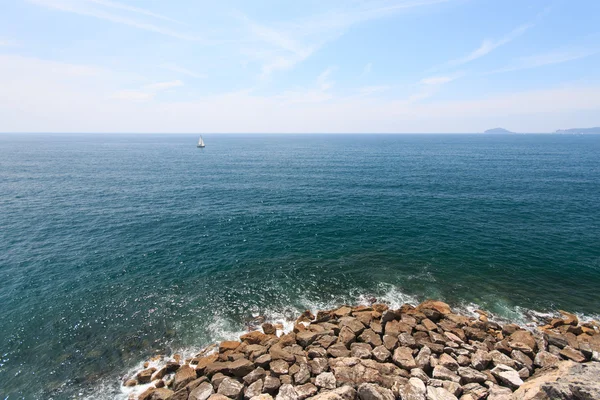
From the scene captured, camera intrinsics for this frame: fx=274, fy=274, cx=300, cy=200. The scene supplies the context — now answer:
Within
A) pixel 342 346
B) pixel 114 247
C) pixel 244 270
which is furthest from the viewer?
pixel 114 247

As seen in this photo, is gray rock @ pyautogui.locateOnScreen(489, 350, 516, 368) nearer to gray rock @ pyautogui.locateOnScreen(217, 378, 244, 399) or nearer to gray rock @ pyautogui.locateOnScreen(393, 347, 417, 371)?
gray rock @ pyautogui.locateOnScreen(393, 347, 417, 371)

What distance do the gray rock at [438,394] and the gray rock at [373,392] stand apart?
2710 mm

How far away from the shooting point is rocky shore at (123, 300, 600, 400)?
21.2 meters

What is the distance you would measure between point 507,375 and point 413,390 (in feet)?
28.3

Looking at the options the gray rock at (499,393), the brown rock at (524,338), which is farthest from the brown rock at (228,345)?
the brown rock at (524,338)

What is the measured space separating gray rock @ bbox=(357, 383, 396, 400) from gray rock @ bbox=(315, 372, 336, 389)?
7.67 feet

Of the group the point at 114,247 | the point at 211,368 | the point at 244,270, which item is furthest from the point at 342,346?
the point at 114,247

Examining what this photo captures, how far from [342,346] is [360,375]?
388 cm

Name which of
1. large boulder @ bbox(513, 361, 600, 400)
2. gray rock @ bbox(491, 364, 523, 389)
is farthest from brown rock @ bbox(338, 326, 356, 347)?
large boulder @ bbox(513, 361, 600, 400)

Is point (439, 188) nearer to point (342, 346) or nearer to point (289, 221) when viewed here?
point (289, 221)

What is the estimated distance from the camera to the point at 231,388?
22.7 meters

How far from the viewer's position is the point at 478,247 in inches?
1901

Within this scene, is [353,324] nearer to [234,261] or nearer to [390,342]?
[390,342]

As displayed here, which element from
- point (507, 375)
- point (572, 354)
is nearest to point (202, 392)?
point (507, 375)
